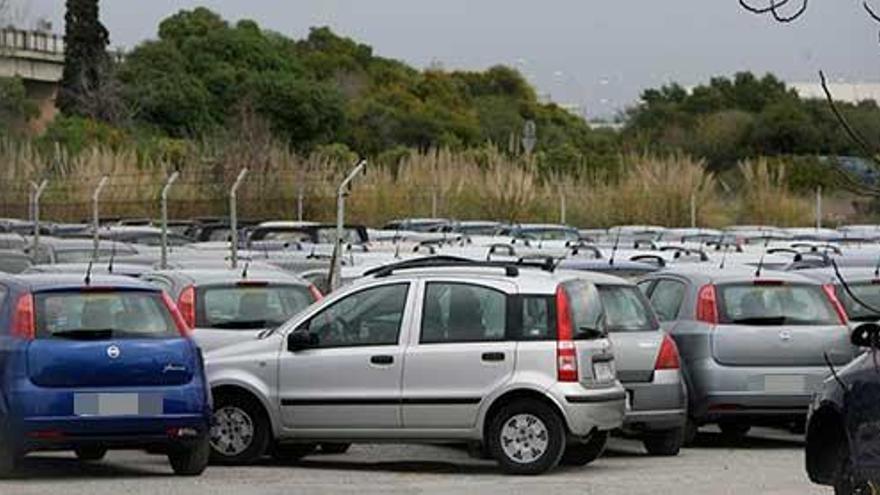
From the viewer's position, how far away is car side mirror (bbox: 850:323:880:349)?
11.3 m

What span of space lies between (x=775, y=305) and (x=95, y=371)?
239 inches

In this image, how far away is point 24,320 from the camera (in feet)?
49.3

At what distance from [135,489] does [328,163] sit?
116 ft

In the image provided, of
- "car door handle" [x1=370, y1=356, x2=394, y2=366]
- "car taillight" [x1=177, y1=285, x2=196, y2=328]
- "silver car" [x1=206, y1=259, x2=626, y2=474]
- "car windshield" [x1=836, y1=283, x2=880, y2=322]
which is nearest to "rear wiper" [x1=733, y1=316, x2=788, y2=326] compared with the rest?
"car windshield" [x1=836, y1=283, x2=880, y2=322]

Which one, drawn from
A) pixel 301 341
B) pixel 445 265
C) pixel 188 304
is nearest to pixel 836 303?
pixel 445 265

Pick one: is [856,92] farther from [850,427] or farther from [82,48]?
[82,48]

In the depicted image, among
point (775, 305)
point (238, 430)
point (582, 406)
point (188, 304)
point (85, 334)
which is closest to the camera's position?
point (85, 334)

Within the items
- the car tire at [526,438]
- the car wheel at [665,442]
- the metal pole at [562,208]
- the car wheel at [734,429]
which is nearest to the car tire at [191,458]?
the car tire at [526,438]

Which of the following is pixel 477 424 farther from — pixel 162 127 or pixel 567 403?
pixel 162 127

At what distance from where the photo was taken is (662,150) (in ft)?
220

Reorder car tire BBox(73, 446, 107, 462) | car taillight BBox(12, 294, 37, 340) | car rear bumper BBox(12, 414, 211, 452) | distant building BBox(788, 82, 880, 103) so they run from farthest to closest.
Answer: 1. car tire BBox(73, 446, 107, 462)
2. car taillight BBox(12, 294, 37, 340)
3. car rear bumper BBox(12, 414, 211, 452)
4. distant building BBox(788, 82, 880, 103)

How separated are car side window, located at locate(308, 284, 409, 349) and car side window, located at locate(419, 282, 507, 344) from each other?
225mm

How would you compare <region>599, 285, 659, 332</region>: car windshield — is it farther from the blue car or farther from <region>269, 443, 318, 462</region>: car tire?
the blue car

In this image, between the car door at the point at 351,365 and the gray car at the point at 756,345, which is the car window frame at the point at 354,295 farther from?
the gray car at the point at 756,345
